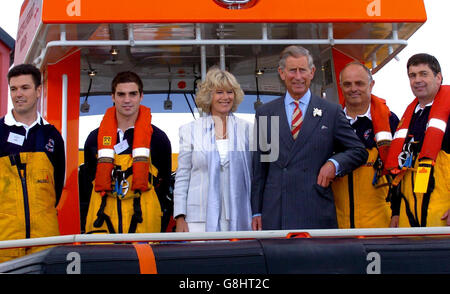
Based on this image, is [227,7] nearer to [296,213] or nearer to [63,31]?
[63,31]

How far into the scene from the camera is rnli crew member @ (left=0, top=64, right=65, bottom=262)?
4.38 meters

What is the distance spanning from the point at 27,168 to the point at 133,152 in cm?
64

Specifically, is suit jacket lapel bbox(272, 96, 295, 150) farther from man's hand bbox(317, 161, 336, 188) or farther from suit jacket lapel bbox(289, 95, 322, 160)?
man's hand bbox(317, 161, 336, 188)

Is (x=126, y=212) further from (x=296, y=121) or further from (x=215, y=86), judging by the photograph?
(x=296, y=121)

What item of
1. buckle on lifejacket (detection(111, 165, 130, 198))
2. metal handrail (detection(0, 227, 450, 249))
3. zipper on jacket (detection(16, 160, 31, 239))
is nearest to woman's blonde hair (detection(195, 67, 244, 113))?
buckle on lifejacket (detection(111, 165, 130, 198))

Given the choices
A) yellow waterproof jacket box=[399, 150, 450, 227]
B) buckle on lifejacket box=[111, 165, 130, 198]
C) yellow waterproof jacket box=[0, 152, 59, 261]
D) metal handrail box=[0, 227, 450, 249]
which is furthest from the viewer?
buckle on lifejacket box=[111, 165, 130, 198]

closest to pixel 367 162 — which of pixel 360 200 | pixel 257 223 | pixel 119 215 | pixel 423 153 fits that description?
pixel 360 200

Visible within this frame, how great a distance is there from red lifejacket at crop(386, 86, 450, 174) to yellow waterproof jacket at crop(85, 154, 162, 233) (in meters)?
1.44

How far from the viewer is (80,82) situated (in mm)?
6039

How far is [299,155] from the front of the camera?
13.9 ft

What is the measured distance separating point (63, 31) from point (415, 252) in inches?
121

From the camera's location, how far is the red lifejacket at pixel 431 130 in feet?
13.6

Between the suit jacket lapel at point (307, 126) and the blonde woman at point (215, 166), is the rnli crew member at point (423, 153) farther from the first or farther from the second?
the blonde woman at point (215, 166)
